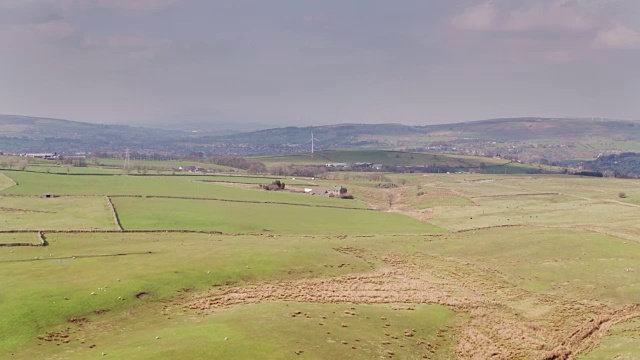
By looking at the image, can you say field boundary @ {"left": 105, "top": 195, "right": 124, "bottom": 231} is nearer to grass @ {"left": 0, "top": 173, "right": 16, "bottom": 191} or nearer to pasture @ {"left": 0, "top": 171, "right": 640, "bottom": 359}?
pasture @ {"left": 0, "top": 171, "right": 640, "bottom": 359}

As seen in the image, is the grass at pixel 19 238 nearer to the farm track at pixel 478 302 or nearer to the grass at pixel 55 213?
the grass at pixel 55 213

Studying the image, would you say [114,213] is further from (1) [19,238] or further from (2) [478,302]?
(2) [478,302]

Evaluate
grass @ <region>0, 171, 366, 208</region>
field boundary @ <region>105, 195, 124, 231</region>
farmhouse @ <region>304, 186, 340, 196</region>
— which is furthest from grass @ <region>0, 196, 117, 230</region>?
farmhouse @ <region>304, 186, 340, 196</region>

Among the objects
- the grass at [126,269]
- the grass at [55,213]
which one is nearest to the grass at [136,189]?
the grass at [55,213]

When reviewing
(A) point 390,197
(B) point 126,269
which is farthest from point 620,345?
(A) point 390,197

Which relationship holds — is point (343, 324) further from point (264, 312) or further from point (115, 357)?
point (115, 357)

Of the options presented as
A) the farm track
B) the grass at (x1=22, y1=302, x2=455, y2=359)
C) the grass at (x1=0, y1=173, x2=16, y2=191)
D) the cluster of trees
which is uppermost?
the grass at (x1=0, y1=173, x2=16, y2=191)

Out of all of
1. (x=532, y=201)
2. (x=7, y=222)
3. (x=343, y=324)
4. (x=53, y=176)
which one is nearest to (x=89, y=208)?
(x=7, y=222)
